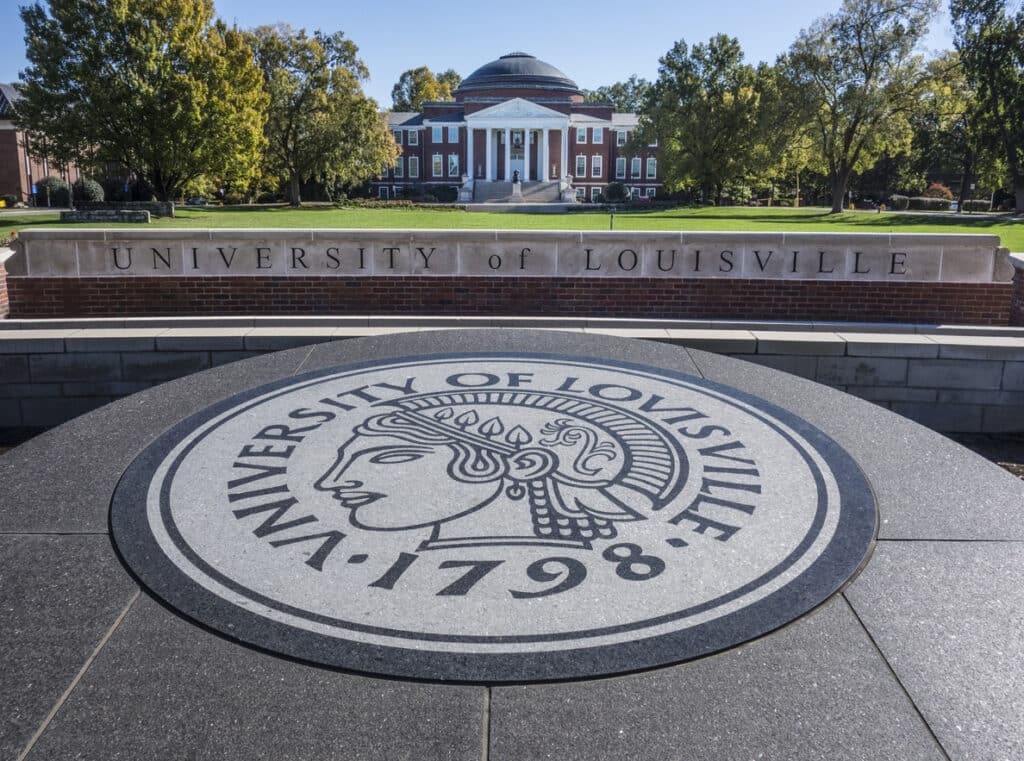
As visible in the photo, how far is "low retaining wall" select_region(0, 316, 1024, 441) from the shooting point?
24.1 ft

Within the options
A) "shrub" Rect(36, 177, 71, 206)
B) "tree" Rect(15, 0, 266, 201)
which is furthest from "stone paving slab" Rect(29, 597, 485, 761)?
"shrub" Rect(36, 177, 71, 206)

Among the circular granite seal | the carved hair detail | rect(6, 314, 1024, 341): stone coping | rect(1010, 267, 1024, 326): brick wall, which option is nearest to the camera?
the circular granite seal

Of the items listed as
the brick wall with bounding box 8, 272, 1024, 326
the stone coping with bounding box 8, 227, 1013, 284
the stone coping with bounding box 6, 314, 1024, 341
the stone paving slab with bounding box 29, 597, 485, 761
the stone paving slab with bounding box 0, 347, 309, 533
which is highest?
the stone coping with bounding box 8, 227, 1013, 284

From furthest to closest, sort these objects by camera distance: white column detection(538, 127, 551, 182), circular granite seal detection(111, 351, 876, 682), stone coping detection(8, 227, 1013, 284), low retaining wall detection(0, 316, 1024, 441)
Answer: white column detection(538, 127, 551, 182) → stone coping detection(8, 227, 1013, 284) → low retaining wall detection(0, 316, 1024, 441) → circular granite seal detection(111, 351, 876, 682)

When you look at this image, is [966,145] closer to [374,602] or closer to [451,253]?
[451,253]

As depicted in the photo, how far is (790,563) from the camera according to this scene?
3.31 metres

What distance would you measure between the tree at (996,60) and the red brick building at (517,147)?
4239cm

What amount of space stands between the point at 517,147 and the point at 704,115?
34.9 m

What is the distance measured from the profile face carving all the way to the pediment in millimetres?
79801

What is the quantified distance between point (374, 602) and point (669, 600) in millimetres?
1109

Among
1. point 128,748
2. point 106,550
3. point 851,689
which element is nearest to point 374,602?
point 128,748

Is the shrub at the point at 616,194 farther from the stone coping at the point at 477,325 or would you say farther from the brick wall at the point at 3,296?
the brick wall at the point at 3,296

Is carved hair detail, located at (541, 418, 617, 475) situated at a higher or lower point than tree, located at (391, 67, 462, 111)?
lower

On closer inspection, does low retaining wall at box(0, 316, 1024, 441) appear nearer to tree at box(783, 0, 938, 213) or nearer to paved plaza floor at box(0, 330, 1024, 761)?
paved plaza floor at box(0, 330, 1024, 761)
